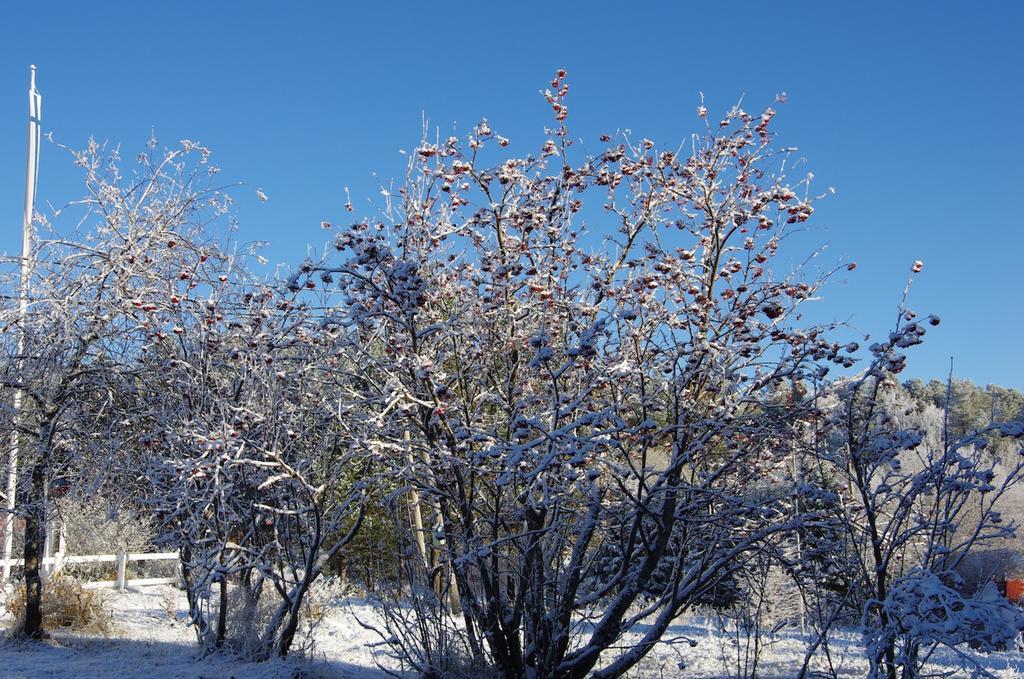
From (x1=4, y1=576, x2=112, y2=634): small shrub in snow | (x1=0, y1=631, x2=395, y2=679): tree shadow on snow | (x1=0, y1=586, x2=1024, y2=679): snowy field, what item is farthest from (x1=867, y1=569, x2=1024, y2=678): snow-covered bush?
(x1=4, y1=576, x2=112, y2=634): small shrub in snow

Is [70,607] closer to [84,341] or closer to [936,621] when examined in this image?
[84,341]

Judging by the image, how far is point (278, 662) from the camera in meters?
7.32

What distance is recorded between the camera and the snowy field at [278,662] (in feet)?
23.8

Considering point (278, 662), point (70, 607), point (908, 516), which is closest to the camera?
point (908, 516)

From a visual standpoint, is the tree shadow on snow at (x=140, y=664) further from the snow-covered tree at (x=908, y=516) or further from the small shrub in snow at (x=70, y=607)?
the snow-covered tree at (x=908, y=516)

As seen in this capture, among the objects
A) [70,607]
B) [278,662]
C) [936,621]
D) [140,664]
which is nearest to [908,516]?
[936,621]

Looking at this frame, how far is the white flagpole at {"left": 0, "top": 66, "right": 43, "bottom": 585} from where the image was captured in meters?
8.73

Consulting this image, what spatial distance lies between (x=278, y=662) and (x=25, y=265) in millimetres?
5095

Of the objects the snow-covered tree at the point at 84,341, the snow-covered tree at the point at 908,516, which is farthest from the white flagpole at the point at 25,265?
the snow-covered tree at the point at 908,516

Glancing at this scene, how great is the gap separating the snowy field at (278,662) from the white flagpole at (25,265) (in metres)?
1.67

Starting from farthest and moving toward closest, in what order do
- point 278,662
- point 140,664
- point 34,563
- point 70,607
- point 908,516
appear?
point 70,607 < point 34,563 < point 140,664 < point 278,662 < point 908,516

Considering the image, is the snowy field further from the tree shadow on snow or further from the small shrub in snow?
the small shrub in snow

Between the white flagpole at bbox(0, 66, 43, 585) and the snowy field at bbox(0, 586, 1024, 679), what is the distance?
1.67m

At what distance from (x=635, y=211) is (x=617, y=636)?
3230mm
